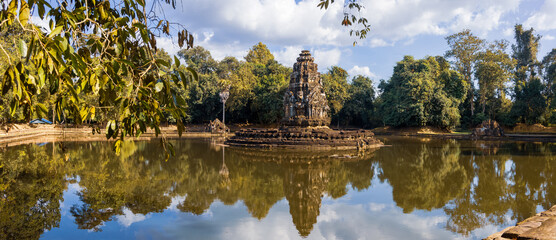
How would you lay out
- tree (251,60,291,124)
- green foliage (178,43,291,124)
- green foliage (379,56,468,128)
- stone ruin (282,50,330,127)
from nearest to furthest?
stone ruin (282,50,330,127)
green foliage (379,56,468,128)
tree (251,60,291,124)
green foliage (178,43,291,124)

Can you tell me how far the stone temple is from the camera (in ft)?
53.3

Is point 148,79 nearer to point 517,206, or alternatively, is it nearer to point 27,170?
point 517,206

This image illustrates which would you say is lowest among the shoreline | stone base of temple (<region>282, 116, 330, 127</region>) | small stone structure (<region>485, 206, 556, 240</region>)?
small stone structure (<region>485, 206, 556, 240</region>)

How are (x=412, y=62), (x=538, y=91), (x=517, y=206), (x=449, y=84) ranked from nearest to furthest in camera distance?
(x=517, y=206) → (x=538, y=91) → (x=449, y=84) → (x=412, y=62)

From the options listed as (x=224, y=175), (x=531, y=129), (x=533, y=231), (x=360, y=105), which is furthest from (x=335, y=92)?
(x=533, y=231)

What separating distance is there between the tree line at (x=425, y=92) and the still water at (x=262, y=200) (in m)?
17.8

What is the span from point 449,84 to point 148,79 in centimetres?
3579

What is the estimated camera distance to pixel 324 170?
31.6ft

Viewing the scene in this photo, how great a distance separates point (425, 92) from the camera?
99.2 feet

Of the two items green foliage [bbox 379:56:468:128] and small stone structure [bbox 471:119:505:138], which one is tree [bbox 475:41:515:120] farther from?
small stone structure [bbox 471:119:505:138]

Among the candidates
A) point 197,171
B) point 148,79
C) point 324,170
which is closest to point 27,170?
point 197,171

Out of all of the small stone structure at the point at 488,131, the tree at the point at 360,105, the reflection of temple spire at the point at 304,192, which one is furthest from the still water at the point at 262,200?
the tree at the point at 360,105

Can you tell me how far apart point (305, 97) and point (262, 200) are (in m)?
13.4

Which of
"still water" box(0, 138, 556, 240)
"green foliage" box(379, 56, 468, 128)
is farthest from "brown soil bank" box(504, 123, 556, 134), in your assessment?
"still water" box(0, 138, 556, 240)
